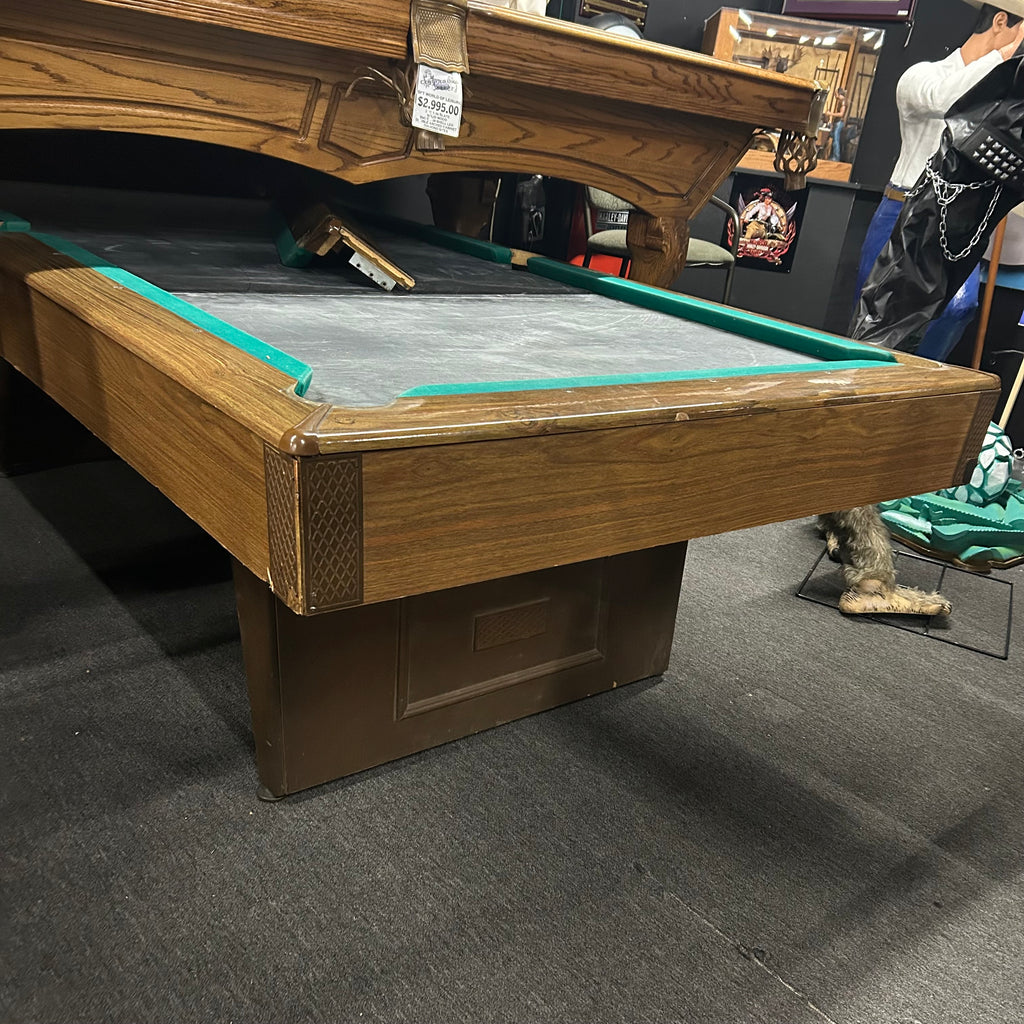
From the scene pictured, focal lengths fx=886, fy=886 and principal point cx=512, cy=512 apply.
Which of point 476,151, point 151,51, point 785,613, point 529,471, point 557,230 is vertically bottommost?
point 785,613

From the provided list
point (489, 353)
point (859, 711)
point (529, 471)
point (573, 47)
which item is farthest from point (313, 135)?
point (859, 711)

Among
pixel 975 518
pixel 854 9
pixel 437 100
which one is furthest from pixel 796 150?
pixel 854 9

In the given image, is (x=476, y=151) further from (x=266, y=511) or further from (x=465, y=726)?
(x=266, y=511)

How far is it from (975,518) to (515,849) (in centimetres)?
187

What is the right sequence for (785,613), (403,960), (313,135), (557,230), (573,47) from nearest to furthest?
(403,960), (313,135), (573,47), (785,613), (557,230)

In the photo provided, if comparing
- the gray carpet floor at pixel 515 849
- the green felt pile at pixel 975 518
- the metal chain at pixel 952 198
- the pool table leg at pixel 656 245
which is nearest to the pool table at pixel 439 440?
the gray carpet floor at pixel 515 849

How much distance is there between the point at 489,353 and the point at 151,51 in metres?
0.75

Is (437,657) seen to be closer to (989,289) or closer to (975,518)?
(975,518)

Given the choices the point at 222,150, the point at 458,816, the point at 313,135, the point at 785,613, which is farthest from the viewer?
the point at 222,150

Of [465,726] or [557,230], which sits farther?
[557,230]

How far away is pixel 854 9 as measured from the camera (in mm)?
4188

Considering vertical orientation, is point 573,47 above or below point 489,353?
above

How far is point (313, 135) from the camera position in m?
1.48

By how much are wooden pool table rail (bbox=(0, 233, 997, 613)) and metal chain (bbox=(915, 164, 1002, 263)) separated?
205 centimetres
